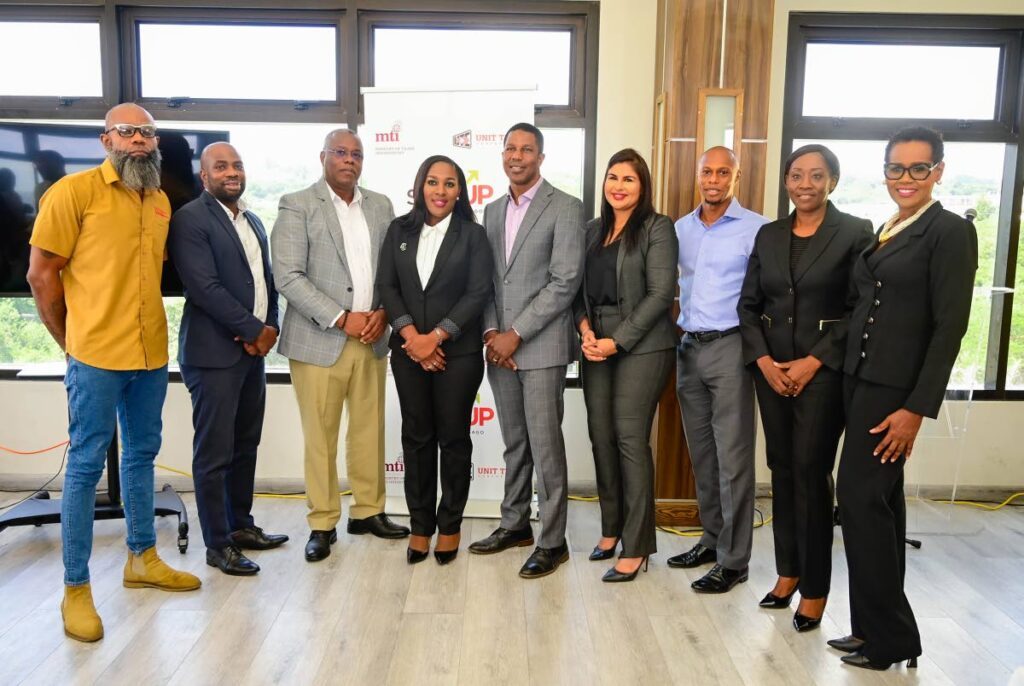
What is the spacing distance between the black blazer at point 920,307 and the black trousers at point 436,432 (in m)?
1.51

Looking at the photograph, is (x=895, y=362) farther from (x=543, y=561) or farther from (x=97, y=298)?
(x=97, y=298)

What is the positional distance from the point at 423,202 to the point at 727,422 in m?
1.51

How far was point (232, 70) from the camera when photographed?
4324mm

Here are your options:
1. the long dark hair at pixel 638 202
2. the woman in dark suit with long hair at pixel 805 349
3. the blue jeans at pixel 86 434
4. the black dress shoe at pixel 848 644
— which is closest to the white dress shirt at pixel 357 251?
the blue jeans at pixel 86 434

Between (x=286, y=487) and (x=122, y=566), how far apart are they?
1175mm

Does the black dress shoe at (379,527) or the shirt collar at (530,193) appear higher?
the shirt collar at (530,193)

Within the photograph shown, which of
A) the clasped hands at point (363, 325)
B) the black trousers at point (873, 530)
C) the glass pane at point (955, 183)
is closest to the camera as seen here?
the black trousers at point (873, 530)

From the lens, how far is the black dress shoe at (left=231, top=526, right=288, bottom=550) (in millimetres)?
3484

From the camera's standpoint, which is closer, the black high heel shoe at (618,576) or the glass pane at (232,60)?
the black high heel shoe at (618,576)

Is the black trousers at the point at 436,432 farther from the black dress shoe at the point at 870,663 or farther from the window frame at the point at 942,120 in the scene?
the window frame at the point at 942,120

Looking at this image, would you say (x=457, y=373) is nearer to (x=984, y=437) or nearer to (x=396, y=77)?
(x=396, y=77)

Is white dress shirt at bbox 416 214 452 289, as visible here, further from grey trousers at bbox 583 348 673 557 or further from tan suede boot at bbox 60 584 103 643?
tan suede boot at bbox 60 584 103 643

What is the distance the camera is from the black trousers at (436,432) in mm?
3238

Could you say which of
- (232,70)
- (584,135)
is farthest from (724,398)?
(232,70)
